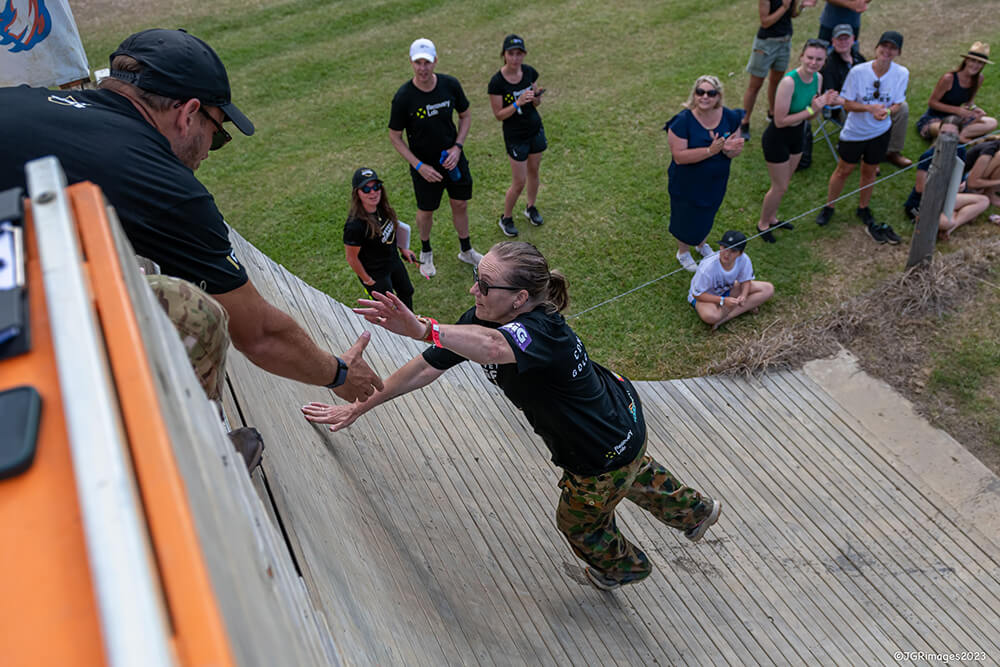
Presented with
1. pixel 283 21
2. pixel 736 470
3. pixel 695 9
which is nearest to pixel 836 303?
pixel 736 470

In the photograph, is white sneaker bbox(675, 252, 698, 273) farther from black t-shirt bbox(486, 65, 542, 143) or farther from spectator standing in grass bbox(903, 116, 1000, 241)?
spectator standing in grass bbox(903, 116, 1000, 241)

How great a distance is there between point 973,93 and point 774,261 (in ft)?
11.9

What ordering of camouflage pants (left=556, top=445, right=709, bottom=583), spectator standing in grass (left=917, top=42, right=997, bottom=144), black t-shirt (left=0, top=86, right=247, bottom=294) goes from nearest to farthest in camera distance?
1. black t-shirt (left=0, top=86, right=247, bottom=294)
2. camouflage pants (left=556, top=445, right=709, bottom=583)
3. spectator standing in grass (left=917, top=42, right=997, bottom=144)

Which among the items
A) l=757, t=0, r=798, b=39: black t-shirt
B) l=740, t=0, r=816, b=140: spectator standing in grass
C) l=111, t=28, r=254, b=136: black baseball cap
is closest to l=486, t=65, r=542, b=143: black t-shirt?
l=740, t=0, r=816, b=140: spectator standing in grass

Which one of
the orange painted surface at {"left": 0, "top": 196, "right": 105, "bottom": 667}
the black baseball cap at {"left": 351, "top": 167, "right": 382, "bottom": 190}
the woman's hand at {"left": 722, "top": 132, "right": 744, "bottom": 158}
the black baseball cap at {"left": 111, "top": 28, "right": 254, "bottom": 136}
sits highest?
the black baseball cap at {"left": 111, "top": 28, "right": 254, "bottom": 136}

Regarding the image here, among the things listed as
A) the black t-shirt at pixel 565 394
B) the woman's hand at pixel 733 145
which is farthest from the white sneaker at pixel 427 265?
the black t-shirt at pixel 565 394

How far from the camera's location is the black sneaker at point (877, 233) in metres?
7.77

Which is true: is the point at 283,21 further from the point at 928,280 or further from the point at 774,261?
the point at 928,280

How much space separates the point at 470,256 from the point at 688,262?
2.31 m

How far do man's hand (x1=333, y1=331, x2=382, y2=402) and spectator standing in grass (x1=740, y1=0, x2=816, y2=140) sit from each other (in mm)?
7071

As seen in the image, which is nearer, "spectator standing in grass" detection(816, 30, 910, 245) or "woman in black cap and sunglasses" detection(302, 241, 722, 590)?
"woman in black cap and sunglasses" detection(302, 241, 722, 590)

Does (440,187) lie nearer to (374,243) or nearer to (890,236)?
(374,243)

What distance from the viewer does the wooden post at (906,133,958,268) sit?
20.9ft

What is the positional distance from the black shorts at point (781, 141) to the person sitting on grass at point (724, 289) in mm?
1431
